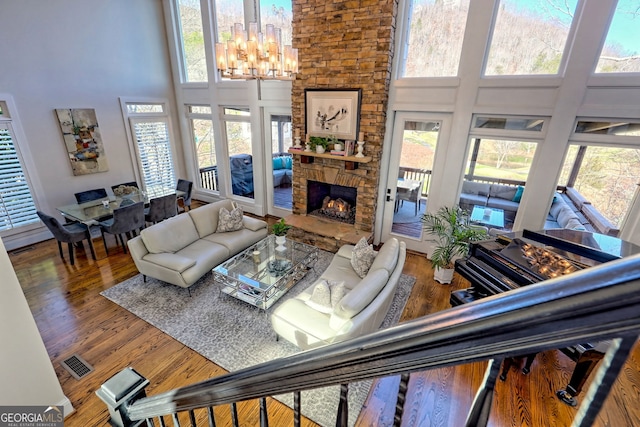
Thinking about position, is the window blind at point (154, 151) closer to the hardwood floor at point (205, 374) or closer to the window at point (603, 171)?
the hardwood floor at point (205, 374)

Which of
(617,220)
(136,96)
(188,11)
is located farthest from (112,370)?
(188,11)

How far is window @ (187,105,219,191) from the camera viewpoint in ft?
22.1

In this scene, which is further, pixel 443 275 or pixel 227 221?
pixel 227 221

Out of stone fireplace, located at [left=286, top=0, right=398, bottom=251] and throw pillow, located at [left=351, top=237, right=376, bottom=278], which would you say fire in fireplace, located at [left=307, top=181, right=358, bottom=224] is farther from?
throw pillow, located at [left=351, top=237, right=376, bottom=278]

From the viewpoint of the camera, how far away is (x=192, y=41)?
20.5 ft

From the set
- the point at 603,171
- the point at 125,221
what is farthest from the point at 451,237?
the point at 125,221

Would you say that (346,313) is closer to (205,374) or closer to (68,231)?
(205,374)

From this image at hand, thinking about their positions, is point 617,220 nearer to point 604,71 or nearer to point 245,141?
point 604,71

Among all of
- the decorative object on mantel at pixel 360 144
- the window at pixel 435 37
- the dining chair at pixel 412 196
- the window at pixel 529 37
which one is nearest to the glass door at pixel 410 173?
the dining chair at pixel 412 196

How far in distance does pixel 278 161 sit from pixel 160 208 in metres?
2.94

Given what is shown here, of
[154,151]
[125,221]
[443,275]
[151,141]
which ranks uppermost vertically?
[151,141]

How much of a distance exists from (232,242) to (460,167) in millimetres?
3634

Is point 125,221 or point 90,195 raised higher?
point 90,195

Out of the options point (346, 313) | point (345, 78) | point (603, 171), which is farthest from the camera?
point (345, 78)
